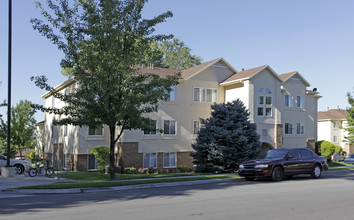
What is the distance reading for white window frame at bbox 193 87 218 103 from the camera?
32.7 metres

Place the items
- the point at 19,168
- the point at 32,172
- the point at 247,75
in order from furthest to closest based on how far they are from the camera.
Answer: the point at 247,75 < the point at 19,168 < the point at 32,172

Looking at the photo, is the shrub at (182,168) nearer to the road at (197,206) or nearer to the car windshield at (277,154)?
the car windshield at (277,154)

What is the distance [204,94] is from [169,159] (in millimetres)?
6822

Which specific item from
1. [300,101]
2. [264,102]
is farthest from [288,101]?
[264,102]

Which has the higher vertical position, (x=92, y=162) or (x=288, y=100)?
(x=288, y=100)

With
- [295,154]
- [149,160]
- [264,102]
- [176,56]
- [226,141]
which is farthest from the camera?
[176,56]

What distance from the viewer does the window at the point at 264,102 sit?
32438 mm

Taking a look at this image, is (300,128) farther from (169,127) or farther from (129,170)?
(129,170)

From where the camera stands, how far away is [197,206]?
32.3 feet

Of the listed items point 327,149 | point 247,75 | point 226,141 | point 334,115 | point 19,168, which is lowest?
point 19,168

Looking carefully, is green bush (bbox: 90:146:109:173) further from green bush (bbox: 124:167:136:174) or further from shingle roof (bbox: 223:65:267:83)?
shingle roof (bbox: 223:65:267:83)

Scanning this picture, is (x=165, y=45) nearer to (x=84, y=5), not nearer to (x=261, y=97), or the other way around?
(x=261, y=97)

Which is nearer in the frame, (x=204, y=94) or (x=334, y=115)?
(x=204, y=94)

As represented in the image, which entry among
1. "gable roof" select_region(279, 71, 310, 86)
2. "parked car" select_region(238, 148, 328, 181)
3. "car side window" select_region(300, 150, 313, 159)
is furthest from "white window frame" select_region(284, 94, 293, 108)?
"car side window" select_region(300, 150, 313, 159)
